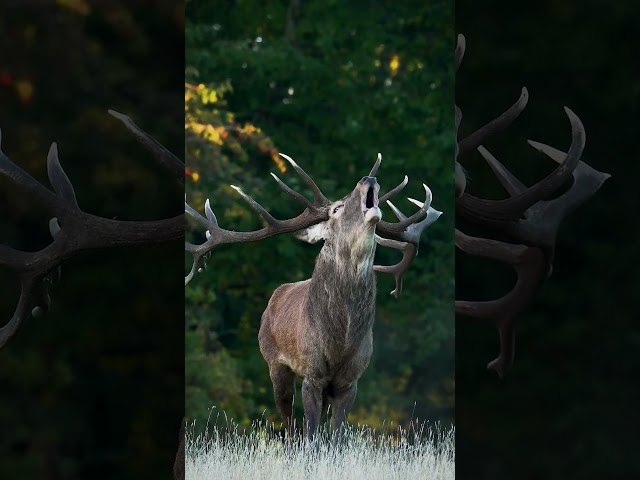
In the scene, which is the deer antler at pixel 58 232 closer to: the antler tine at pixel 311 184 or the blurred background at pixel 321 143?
the blurred background at pixel 321 143

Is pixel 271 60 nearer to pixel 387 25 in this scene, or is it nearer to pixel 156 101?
pixel 387 25

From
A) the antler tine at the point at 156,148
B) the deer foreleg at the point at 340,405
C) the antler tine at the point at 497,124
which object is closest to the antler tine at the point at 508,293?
the antler tine at the point at 497,124

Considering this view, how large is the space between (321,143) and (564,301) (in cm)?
147

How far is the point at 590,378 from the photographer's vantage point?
3.15 meters

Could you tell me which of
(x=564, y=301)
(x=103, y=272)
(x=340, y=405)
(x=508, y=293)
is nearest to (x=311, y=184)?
(x=340, y=405)

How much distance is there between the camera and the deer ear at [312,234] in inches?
Answer: 183

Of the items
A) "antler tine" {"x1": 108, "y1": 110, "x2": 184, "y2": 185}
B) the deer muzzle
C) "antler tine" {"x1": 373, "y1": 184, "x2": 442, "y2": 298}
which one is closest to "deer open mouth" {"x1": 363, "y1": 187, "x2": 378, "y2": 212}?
the deer muzzle

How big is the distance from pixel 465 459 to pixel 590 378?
0.43 metres

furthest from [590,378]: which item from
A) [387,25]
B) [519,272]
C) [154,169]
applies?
[387,25]

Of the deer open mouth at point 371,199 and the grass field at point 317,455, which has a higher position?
the deer open mouth at point 371,199

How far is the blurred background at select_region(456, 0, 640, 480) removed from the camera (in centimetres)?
309

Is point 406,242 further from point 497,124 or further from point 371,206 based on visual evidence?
point 497,124

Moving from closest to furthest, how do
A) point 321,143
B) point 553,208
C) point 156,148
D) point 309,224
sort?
point 156,148, point 553,208, point 321,143, point 309,224

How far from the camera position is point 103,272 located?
127 inches
